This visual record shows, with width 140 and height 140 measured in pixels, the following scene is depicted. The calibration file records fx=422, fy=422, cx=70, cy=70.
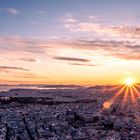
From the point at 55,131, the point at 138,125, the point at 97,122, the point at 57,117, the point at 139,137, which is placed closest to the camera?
the point at 139,137

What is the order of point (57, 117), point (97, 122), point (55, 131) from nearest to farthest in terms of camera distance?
point (55, 131), point (97, 122), point (57, 117)

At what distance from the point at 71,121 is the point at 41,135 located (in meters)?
12.3

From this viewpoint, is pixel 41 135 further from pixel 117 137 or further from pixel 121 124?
pixel 121 124

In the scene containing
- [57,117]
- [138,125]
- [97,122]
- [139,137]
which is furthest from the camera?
[57,117]

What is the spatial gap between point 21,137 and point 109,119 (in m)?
15.8

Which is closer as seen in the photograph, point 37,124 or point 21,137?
point 21,137

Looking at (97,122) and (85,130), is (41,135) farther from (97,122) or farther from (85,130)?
(97,122)

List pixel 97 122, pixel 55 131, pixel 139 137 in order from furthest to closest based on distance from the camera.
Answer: pixel 97 122
pixel 55 131
pixel 139 137

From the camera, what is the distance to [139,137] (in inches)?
1439

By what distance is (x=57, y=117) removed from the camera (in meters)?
53.2

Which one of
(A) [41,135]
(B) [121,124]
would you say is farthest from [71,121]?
(A) [41,135]

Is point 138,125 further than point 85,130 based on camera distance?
Answer: Yes

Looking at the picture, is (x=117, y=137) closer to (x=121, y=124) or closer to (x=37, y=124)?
(x=121, y=124)

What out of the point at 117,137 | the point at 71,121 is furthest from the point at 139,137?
the point at 71,121
